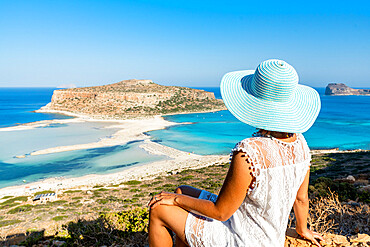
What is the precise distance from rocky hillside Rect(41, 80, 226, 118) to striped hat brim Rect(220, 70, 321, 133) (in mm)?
68249

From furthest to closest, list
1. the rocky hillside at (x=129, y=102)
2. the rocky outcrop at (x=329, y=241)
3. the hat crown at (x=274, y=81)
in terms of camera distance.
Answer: the rocky hillside at (x=129, y=102), the rocky outcrop at (x=329, y=241), the hat crown at (x=274, y=81)

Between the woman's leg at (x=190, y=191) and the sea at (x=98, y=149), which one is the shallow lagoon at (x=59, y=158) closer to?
the sea at (x=98, y=149)

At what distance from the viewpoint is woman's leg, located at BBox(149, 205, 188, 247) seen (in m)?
1.86


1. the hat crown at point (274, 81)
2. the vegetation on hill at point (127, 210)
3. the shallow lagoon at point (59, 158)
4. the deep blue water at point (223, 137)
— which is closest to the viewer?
the hat crown at point (274, 81)

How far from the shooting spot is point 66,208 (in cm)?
1440

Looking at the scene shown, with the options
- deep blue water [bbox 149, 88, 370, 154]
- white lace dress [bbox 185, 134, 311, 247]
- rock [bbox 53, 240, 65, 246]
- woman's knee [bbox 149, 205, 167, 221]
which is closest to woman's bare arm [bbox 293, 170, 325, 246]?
white lace dress [bbox 185, 134, 311, 247]

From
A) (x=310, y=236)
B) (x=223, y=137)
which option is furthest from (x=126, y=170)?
(x=310, y=236)

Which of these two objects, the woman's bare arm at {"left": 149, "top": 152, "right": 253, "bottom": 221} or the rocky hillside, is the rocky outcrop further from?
the rocky hillside

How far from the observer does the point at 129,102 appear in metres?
78.1

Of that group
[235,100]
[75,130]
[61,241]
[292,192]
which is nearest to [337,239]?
[292,192]

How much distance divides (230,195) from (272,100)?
2.24 feet

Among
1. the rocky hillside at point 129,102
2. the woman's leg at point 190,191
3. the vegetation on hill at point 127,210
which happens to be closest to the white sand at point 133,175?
the vegetation on hill at point 127,210

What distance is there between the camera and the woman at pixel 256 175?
1527mm

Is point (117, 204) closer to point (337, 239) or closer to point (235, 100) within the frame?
point (337, 239)
